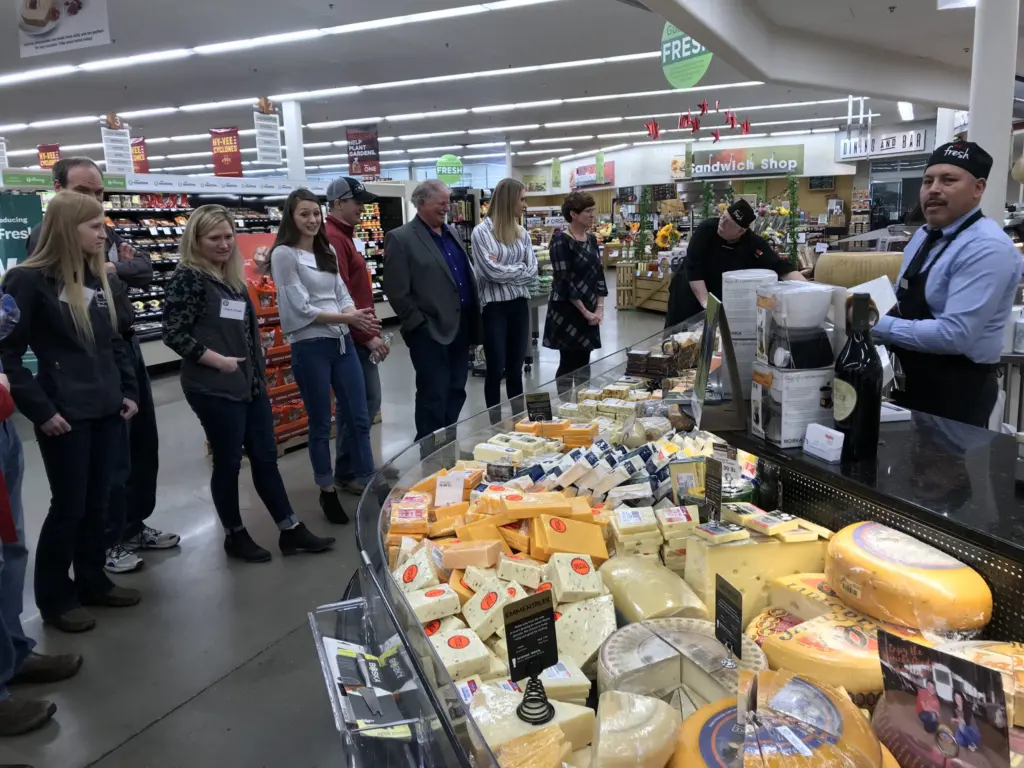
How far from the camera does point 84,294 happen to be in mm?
2654

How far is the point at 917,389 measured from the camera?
2.47 meters

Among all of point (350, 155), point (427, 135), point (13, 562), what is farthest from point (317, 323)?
point (427, 135)

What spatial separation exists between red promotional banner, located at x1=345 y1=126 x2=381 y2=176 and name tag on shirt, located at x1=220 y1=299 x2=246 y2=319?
48.9ft

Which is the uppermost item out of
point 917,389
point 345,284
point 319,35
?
point 319,35

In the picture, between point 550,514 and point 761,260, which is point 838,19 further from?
point 550,514

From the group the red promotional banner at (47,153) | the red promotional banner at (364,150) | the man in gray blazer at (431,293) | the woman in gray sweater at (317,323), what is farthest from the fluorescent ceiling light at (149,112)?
the woman in gray sweater at (317,323)

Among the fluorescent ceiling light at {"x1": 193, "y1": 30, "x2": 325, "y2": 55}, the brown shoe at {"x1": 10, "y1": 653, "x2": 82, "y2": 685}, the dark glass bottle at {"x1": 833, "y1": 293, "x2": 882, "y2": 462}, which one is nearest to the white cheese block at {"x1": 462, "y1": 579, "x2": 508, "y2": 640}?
the dark glass bottle at {"x1": 833, "y1": 293, "x2": 882, "y2": 462}

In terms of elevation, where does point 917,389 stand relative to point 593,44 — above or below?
below

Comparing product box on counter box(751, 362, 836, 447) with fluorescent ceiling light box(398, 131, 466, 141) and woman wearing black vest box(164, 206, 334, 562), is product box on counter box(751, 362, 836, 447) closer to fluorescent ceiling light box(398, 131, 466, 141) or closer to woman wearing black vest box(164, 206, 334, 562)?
woman wearing black vest box(164, 206, 334, 562)

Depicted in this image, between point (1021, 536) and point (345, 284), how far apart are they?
3.50m

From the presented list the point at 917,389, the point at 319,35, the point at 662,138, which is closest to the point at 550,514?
the point at 917,389

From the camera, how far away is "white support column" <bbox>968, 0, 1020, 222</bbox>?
4715 mm

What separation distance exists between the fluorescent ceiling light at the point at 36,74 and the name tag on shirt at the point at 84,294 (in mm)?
9762

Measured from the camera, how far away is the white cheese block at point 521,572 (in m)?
1.61
